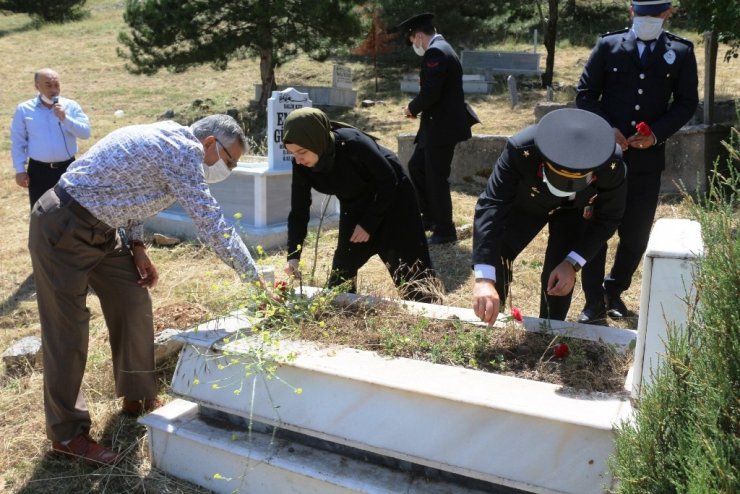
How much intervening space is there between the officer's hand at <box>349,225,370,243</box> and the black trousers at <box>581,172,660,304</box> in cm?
131

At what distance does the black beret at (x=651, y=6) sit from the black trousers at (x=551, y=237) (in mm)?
1270

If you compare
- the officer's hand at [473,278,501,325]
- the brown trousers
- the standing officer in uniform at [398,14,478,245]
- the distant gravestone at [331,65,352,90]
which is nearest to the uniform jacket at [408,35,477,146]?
the standing officer in uniform at [398,14,478,245]

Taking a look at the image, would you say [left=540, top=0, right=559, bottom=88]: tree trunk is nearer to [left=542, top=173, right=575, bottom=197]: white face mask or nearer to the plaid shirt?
[left=542, top=173, right=575, bottom=197]: white face mask

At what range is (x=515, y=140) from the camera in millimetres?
3051

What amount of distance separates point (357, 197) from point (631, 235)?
5.32 feet

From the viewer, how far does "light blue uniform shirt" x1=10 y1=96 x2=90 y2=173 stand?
5742 millimetres

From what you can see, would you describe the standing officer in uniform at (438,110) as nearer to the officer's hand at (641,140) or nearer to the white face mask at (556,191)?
the officer's hand at (641,140)

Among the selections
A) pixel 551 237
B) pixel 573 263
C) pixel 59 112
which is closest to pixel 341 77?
pixel 59 112

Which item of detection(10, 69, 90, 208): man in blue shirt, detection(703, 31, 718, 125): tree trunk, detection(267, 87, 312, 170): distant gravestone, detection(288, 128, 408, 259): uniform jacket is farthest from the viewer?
detection(703, 31, 718, 125): tree trunk

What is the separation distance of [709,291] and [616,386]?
839mm

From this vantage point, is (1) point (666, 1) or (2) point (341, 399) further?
(1) point (666, 1)

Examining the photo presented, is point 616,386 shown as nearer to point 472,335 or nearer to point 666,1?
point 472,335

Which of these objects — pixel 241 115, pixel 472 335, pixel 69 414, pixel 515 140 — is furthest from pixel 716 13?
pixel 241 115

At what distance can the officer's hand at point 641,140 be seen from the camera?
12.8 ft
